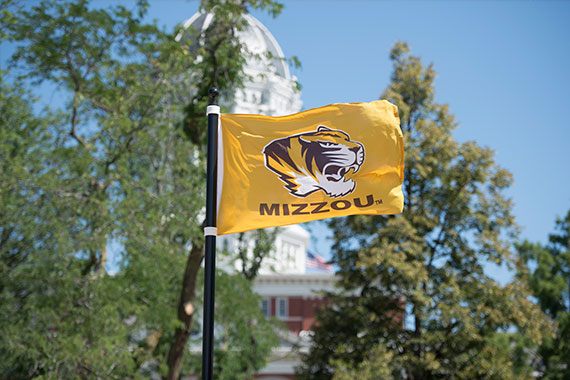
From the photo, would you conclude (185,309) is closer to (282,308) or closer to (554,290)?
(554,290)

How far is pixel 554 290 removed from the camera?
31.4m

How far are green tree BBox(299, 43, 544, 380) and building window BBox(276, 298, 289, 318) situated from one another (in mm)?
21139

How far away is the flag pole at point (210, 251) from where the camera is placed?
6.26 meters

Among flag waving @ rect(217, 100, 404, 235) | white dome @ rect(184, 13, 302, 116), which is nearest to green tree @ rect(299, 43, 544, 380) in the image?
flag waving @ rect(217, 100, 404, 235)

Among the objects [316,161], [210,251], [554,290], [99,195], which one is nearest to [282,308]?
[554,290]

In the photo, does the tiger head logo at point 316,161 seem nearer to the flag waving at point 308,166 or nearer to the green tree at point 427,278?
the flag waving at point 308,166

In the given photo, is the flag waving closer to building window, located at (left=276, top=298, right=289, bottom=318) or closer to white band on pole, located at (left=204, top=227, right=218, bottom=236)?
white band on pole, located at (left=204, top=227, right=218, bottom=236)

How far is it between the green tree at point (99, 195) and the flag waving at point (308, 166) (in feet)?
28.9

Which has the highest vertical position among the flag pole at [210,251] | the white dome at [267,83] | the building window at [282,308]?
the white dome at [267,83]

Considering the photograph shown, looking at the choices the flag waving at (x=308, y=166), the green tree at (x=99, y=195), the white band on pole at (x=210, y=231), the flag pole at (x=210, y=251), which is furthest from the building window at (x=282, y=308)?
the white band on pole at (x=210, y=231)

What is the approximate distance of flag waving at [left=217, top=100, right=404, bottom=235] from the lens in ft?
23.6

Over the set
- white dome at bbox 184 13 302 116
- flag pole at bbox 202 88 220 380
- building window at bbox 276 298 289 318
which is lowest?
flag pole at bbox 202 88 220 380

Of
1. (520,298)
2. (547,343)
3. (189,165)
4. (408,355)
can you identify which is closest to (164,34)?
(189,165)

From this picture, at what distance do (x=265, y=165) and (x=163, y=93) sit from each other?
434 inches
